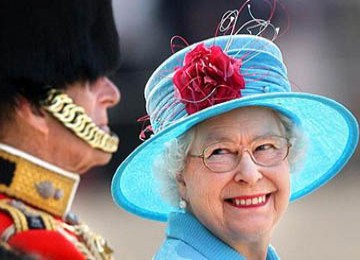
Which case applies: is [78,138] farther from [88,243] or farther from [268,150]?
[268,150]

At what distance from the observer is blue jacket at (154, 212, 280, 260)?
8.77 feet

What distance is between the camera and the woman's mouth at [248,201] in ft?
8.95

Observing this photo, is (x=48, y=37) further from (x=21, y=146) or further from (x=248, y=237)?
(x=248, y=237)

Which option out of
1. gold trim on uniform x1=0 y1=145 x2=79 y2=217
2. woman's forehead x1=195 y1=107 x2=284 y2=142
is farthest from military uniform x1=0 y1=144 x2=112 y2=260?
woman's forehead x1=195 y1=107 x2=284 y2=142

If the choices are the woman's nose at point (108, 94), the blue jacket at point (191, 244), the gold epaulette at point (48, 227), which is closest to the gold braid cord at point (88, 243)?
the gold epaulette at point (48, 227)

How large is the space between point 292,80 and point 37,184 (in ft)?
Answer: 14.3

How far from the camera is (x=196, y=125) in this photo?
9.04 ft

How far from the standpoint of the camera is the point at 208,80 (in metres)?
2.71

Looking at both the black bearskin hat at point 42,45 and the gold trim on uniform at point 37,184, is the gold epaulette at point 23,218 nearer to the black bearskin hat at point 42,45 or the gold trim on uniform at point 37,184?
the gold trim on uniform at point 37,184

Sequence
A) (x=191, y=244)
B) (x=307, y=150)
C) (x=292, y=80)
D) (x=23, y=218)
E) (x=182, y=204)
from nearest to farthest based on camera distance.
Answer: (x=23, y=218) < (x=191, y=244) < (x=182, y=204) < (x=307, y=150) < (x=292, y=80)

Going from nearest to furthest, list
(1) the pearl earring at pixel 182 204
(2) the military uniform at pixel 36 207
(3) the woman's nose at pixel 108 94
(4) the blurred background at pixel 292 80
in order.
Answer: (2) the military uniform at pixel 36 207
(3) the woman's nose at pixel 108 94
(1) the pearl earring at pixel 182 204
(4) the blurred background at pixel 292 80

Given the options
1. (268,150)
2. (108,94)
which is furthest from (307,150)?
(108,94)

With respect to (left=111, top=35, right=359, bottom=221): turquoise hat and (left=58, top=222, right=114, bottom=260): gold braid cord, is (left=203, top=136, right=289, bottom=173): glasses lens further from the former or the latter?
(left=58, top=222, right=114, bottom=260): gold braid cord

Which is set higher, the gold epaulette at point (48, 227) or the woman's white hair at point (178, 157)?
the gold epaulette at point (48, 227)
